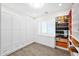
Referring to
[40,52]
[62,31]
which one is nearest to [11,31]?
[40,52]

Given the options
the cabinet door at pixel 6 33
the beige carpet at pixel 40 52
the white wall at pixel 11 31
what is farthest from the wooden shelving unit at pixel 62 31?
the cabinet door at pixel 6 33

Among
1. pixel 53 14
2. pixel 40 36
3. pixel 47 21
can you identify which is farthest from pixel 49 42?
pixel 53 14

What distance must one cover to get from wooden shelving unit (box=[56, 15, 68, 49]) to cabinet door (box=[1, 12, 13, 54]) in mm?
2326

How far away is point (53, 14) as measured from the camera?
3.90 metres

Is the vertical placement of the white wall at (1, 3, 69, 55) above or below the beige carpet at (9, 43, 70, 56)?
above

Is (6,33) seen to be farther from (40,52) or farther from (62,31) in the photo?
(62,31)

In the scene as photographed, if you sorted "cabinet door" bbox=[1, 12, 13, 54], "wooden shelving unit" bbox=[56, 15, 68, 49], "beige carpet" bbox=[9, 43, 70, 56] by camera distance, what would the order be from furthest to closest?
"wooden shelving unit" bbox=[56, 15, 68, 49], "beige carpet" bbox=[9, 43, 70, 56], "cabinet door" bbox=[1, 12, 13, 54]

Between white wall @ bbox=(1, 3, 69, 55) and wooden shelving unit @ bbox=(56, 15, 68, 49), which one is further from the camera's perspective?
wooden shelving unit @ bbox=(56, 15, 68, 49)

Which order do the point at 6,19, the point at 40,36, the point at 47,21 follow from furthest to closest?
the point at 40,36
the point at 47,21
the point at 6,19

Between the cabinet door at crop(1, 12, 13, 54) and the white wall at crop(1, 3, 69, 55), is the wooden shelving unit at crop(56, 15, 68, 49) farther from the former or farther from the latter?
the cabinet door at crop(1, 12, 13, 54)

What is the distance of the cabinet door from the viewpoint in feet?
7.59

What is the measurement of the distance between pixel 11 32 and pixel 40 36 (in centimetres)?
235

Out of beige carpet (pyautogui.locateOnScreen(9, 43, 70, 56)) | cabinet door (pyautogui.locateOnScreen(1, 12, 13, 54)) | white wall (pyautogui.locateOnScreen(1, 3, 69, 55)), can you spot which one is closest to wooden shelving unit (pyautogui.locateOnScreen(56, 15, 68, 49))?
white wall (pyautogui.locateOnScreen(1, 3, 69, 55))

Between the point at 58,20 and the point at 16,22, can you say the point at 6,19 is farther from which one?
the point at 58,20
